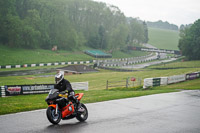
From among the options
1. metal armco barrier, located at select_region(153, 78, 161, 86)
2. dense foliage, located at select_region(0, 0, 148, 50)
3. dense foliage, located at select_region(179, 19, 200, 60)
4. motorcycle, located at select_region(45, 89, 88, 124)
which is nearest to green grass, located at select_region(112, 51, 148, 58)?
dense foliage, located at select_region(0, 0, 148, 50)

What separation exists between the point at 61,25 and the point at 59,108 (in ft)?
288

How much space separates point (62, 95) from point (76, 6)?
368 ft

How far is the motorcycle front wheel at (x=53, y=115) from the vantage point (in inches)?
353

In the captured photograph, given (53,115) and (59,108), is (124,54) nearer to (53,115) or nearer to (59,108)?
(59,108)

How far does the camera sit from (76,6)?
116938mm

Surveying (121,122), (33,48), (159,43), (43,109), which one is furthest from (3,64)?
(159,43)

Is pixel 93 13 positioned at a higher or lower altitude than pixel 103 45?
higher

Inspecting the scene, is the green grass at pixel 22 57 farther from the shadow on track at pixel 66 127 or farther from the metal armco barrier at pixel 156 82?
the shadow on track at pixel 66 127

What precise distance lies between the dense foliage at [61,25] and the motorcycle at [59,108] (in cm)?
6705

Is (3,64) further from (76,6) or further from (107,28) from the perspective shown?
(107,28)

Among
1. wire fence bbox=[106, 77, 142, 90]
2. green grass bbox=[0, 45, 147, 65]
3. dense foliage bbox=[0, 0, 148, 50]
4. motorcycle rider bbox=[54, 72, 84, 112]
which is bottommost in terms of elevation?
wire fence bbox=[106, 77, 142, 90]

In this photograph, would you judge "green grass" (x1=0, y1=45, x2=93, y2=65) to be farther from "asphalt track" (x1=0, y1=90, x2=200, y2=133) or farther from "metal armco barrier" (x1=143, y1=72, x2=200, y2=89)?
"asphalt track" (x1=0, y1=90, x2=200, y2=133)

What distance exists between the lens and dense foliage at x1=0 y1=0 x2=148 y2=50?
245 ft

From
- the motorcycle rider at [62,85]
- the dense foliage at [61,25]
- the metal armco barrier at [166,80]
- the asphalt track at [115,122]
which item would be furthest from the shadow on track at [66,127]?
the dense foliage at [61,25]
